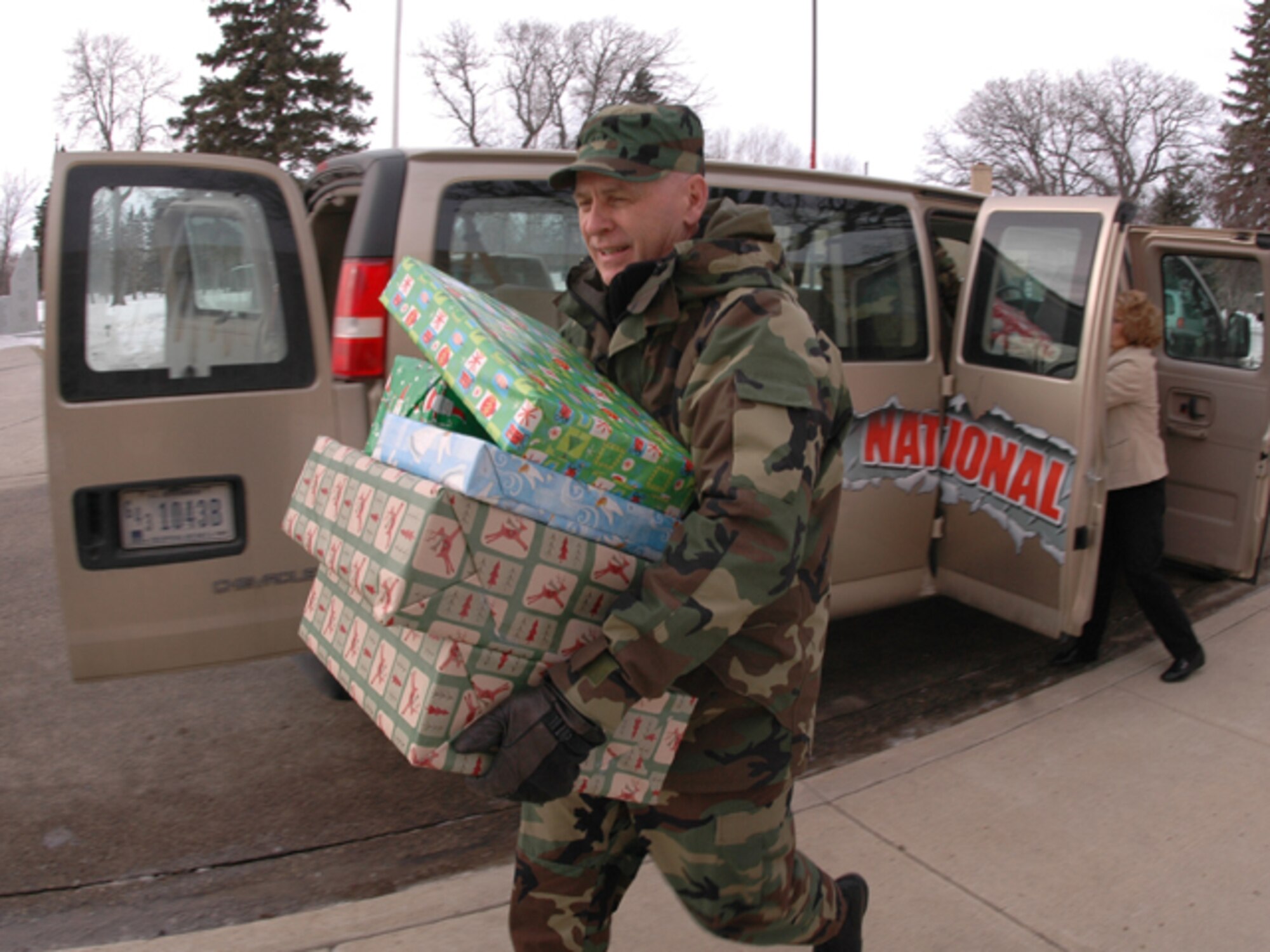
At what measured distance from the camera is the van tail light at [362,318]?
3082 mm

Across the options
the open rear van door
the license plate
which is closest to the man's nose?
the open rear van door

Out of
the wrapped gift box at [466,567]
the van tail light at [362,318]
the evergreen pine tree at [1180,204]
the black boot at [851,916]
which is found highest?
the evergreen pine tree at [1180,204]

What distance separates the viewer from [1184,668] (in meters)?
4.31

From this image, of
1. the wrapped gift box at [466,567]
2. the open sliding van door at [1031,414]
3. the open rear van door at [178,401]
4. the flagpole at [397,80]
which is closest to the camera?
the wrapped gift box at [466,567]

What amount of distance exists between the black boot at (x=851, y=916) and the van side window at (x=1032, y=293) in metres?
2.25

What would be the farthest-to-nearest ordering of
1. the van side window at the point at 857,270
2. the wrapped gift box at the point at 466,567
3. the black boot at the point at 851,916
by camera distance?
the van side window at the point at 857,270 < the black boot at the point at 851,916 < the wrapped gift box at the point at 466,567

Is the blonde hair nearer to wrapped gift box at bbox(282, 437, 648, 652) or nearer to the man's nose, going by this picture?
the man's nose

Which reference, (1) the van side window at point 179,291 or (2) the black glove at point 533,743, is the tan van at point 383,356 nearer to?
(1) the van side window at point 179,291

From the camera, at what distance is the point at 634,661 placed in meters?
1.60

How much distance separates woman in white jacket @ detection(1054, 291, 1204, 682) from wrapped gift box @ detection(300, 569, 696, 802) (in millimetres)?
2925

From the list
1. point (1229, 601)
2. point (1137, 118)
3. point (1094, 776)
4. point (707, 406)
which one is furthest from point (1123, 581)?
point (1137, 118)

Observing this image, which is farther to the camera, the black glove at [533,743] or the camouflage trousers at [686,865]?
the camouflage trousers at [686,865]

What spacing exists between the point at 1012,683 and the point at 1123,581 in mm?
2035

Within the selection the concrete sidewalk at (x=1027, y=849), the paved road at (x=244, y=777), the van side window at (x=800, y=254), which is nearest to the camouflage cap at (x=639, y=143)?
the van side window at (x=800, y=254)
